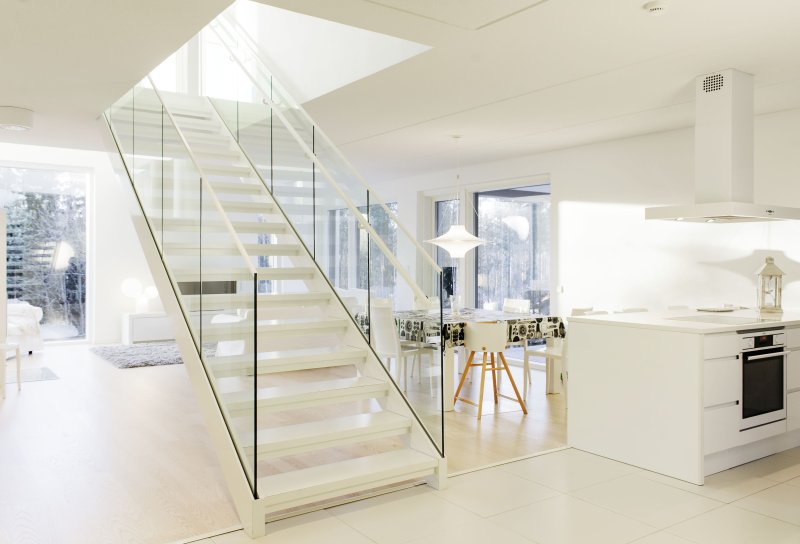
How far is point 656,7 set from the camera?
11.0ft

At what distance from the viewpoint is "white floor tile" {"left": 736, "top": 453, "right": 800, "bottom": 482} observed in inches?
162

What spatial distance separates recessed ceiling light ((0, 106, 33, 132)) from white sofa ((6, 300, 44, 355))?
431 cm

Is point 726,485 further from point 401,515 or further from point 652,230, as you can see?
point 652,230

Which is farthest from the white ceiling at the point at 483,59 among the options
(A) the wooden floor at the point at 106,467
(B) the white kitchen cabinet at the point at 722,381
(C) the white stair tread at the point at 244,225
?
(A) the wooden floor at the point at 106,467

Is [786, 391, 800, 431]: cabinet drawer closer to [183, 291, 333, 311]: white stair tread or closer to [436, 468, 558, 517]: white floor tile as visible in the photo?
[436, 468, 558, 517]: white floor tile

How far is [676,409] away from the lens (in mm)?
4016

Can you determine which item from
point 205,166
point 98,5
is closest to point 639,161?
point 205,166

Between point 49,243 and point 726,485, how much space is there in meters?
9.95

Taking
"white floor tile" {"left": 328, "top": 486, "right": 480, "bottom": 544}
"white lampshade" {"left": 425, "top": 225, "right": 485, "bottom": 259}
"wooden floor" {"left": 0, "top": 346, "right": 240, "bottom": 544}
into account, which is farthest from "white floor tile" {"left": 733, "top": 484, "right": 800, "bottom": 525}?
"white lampshade" {"left": 425, "top": 225, "right": 485, "bottom": 259}

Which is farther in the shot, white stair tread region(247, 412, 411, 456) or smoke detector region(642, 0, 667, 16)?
white stair tread region(247, 412, 411, 456)

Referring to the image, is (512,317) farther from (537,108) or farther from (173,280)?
(173,280)

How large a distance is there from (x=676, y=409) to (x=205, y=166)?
14.3 feet

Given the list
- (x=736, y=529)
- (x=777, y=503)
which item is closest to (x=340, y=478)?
(x=736, y=529)

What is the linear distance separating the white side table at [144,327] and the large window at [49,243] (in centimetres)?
91
